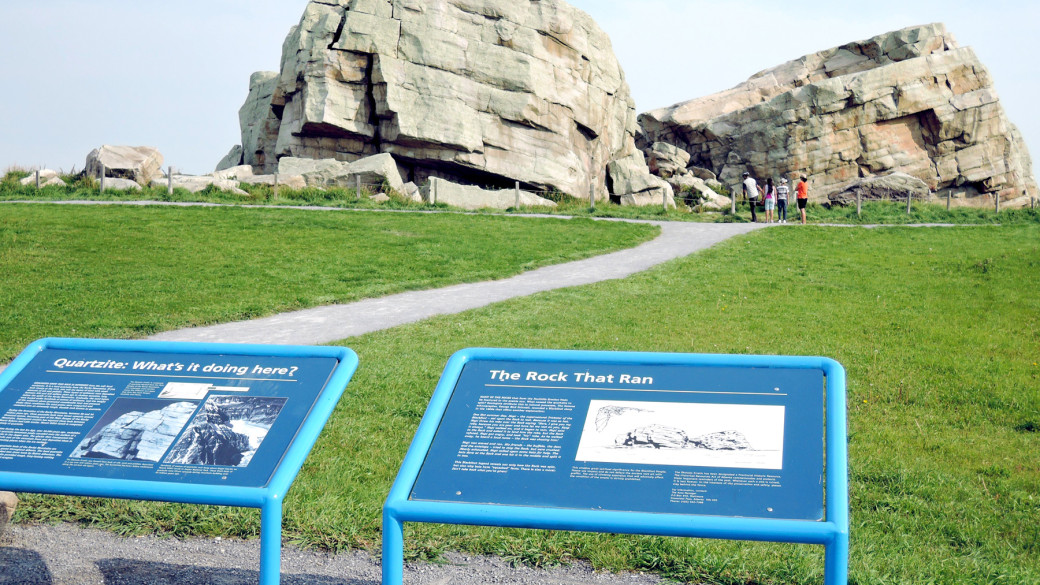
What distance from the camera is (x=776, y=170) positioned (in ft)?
159

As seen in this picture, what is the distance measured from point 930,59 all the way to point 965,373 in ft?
145

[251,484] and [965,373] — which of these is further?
[965,373]

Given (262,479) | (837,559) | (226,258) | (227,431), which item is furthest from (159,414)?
(226,258)

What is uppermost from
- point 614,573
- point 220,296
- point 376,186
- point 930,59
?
point 930,59

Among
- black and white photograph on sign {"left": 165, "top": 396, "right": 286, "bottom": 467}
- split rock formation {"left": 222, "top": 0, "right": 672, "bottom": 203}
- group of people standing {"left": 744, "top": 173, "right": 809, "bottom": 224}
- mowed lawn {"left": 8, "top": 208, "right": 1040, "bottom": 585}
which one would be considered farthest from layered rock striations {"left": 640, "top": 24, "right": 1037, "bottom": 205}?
black and white photograph on sign {"left": 165, "top": 396, "right": 286, "bottom": 467}

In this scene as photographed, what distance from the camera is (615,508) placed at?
3.21 m

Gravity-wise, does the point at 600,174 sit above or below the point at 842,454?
above

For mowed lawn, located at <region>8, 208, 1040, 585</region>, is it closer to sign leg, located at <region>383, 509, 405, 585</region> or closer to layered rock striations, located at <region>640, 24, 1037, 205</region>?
sign leg, located at <region>383, 509, 405, 585</region>

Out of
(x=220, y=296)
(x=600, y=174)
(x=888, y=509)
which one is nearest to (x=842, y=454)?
(x=888, y=509)

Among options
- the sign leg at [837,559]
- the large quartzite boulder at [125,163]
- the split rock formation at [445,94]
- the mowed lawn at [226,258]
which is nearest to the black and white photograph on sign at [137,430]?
the sign leg at [837,559]

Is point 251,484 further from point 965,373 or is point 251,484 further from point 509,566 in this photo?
point 965,373

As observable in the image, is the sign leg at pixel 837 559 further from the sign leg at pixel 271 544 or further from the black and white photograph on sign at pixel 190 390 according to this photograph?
the black and white photograph on sign at pixel 190 390

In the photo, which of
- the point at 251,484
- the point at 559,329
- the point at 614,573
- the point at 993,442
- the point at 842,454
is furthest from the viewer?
the point at 559,329

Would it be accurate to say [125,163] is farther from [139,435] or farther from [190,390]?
[139,435]
